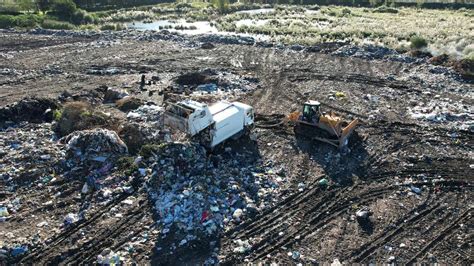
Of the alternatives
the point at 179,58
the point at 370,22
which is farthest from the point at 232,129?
the point at 370,22

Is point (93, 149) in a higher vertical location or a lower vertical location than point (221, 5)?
lower

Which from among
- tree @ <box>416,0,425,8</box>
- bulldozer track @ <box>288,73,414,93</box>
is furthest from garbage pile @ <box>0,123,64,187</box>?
tree @ <box>416,0,425,8</box>

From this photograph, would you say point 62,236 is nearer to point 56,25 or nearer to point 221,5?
point 56,25

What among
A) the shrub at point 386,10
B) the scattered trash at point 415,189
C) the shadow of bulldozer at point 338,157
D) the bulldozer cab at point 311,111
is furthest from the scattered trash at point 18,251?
the shrub at point 386,10

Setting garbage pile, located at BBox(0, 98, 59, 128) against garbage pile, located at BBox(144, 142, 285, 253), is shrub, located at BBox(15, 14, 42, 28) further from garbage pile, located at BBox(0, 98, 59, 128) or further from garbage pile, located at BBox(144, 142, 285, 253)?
garbage pile, located at BBox(144, 142, 285, 253)

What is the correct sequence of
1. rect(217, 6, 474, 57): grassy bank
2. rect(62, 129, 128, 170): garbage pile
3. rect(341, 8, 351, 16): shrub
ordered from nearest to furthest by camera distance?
1. rect(62, 129, 128, 170): garbage pile
2. rect(217, 6, 474, 57): grassy bank
3. rect(341, 8, 351, 16): shrub

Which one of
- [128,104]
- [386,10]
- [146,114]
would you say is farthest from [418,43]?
[386,10]
